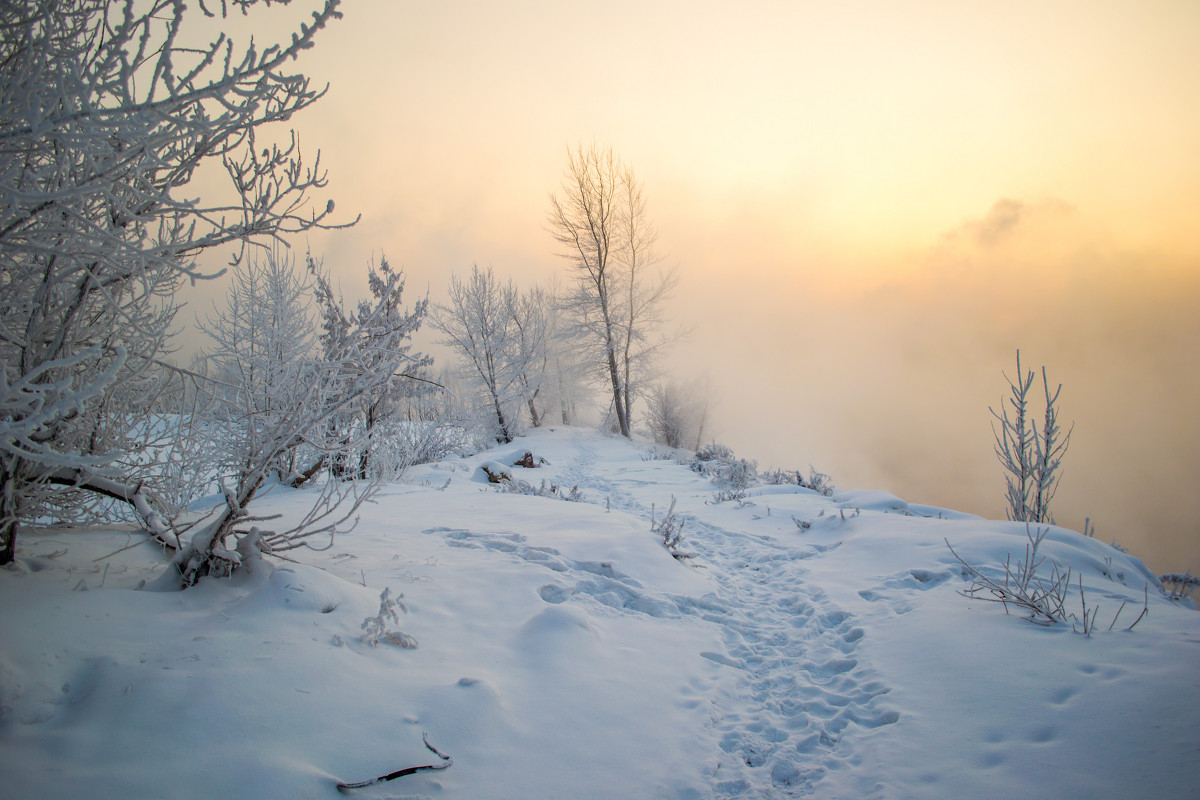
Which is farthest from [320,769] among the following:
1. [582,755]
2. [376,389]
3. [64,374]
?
[64,374]

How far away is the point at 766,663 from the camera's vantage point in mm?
2787

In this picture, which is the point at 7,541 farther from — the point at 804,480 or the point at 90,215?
the point at 804,480

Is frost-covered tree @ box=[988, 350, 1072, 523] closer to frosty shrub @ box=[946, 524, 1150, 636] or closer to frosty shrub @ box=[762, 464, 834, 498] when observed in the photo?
frosty shrub @ box=[762, 464, 834, 498]

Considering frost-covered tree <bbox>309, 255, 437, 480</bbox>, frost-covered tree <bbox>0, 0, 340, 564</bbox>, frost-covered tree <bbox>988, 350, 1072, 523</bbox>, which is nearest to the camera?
frost-covered tree <bbox>0, 0, 340, 564</bbox>

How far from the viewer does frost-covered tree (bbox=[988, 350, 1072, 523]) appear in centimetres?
531

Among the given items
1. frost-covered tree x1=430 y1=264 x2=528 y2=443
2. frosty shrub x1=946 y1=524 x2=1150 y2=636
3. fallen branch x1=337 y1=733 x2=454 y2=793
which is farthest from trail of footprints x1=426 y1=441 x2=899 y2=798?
frost-covered tree x1=430 y1=264 x2=528 y2=443

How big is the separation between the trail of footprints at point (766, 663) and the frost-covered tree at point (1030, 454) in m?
2.75

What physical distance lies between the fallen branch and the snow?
0.07 ft

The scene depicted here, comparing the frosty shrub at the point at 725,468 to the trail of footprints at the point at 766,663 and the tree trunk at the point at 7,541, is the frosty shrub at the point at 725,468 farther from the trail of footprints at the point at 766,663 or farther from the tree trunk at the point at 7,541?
the tree trunk at the point at 7,541

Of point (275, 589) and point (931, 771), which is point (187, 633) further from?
point (931, 771)

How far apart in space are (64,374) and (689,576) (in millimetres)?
4008

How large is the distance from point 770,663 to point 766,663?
24 millimetres

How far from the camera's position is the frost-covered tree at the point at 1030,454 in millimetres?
5309

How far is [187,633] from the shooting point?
195cm
